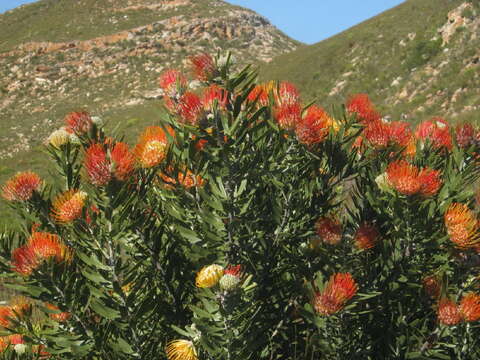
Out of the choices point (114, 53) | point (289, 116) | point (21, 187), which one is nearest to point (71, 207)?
point (21, 187)

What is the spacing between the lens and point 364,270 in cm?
171

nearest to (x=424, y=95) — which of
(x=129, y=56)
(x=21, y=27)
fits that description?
(x=129, y=56)

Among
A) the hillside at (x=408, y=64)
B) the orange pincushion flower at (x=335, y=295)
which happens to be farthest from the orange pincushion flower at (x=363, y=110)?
the hillside at (x=408, y=64)

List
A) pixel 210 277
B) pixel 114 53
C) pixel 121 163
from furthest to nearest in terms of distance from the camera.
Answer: pixel 114 53 → pixel 121 163 → pixel 210 277

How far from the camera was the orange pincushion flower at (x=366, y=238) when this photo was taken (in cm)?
157

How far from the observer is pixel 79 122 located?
1.58 m

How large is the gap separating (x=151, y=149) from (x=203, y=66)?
0.36 m

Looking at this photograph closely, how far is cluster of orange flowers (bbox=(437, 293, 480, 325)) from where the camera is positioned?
56.7 inches

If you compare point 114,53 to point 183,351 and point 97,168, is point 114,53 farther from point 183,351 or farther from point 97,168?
point 183,351

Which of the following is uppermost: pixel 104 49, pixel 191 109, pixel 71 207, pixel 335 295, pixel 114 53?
pixel 104 49

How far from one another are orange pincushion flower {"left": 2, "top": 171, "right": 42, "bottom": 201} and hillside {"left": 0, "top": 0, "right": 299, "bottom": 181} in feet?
80.0

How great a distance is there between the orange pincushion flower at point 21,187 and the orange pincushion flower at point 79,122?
24 centimetres

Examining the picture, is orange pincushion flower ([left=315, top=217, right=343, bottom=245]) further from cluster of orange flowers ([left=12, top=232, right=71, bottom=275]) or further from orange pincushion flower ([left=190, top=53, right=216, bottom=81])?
cluster of orange flowers ([left=12, top=232, right=71, bottom=275])

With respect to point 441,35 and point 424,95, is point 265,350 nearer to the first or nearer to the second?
point 424,95
